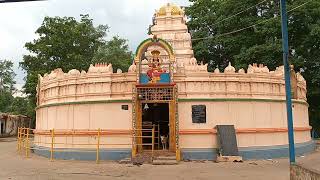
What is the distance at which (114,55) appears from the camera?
37.2 m

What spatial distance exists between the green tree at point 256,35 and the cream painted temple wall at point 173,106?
392 inches

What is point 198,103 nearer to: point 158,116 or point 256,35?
point 158,116

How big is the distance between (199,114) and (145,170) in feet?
13.5

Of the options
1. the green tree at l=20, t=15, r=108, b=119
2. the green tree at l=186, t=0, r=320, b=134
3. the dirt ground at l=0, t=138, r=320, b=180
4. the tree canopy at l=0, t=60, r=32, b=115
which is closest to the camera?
the dirt ground at l=0, t=138, r=320, b=180

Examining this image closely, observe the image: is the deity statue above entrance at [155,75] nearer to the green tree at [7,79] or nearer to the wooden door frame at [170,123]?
the wooden door frame at [170,123]

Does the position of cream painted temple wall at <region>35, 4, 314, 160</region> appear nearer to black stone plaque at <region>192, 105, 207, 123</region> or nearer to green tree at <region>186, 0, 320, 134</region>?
black stone plaque at <region>192, 105, 207, 123</region>

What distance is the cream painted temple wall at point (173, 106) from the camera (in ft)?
53.4

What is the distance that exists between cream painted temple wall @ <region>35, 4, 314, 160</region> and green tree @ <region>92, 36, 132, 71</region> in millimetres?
18037

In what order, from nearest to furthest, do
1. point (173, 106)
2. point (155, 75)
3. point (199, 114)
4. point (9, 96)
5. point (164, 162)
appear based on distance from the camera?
point (164, 162) → point (173, 106) → point (155, 75) → point (199, 114) → point (9, 96)

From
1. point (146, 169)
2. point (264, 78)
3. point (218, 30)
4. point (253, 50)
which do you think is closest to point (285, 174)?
point (146, 169)

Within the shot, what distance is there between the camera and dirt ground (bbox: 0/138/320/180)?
12164 millimetres

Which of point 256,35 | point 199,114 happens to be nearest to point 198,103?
point 199,114

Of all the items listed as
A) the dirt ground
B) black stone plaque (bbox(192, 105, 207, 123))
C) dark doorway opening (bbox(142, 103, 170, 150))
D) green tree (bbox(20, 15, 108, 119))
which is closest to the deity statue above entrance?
black stone plaque (bbox(192, 105, 207, 123))

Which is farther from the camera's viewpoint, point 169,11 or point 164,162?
point 169,11
